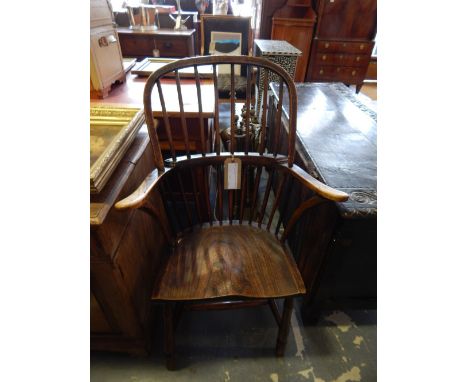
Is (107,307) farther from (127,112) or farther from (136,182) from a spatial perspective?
(127,112)

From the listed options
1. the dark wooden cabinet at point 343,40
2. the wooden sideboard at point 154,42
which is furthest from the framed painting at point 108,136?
the dark wooden cabinet at point 343,40

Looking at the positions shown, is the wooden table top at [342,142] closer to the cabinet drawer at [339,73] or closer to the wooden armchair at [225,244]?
the wooden armchair at [225,244]

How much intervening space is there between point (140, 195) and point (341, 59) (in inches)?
156

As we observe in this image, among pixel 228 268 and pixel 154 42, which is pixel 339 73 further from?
pixel 228 268

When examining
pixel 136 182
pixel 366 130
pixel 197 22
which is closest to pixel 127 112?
pixel 136 182

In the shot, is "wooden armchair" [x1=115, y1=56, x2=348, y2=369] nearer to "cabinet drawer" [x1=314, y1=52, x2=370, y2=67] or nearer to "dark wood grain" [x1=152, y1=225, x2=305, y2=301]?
"dark wood grain" [x1=152, y1=225, x2=305, y2=301]

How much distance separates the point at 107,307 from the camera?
2.80 ft

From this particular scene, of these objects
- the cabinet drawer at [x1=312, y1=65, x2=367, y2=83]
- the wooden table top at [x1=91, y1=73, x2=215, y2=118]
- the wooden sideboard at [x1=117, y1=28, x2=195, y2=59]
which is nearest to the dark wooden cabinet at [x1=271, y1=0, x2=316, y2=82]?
the cabinet drawer at [x1=312, y1=65, x2=367, y2=83]

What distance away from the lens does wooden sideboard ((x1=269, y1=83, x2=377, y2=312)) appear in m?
0.87

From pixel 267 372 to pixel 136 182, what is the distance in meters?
0.91

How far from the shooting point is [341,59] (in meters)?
3.69

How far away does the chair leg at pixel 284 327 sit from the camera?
0.91 metres

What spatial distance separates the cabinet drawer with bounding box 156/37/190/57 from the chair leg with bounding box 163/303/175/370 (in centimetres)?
257

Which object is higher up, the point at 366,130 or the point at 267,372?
the point at 366,130
